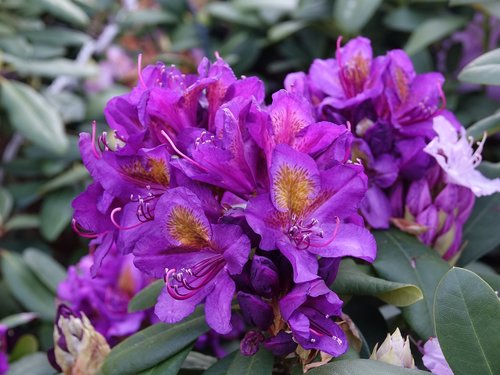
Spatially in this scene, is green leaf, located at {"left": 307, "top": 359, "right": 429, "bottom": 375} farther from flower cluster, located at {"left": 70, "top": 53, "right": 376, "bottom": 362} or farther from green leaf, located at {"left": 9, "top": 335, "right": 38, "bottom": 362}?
green leaf, located at {"left": 9, "top": 335, "right": 38, "bottom": 362}

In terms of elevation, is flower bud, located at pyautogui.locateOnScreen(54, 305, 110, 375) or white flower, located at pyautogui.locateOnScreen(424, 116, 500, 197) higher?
white flower, located at pyautogui.locateOnScreen(424, 116, 500, 197)

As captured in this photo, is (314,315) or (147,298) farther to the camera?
(147,298)

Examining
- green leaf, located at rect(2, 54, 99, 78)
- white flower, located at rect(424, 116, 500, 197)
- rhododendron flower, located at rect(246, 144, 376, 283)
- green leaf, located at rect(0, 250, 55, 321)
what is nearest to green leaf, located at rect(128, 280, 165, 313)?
rhododendron flower, located at rect(246, 144, 376, 283)

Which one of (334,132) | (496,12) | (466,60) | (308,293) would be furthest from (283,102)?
(466,60)

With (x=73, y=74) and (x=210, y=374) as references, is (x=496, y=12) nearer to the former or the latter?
(x=210, y=374)

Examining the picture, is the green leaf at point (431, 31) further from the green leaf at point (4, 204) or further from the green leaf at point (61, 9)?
the green leaf at point (4, 204)

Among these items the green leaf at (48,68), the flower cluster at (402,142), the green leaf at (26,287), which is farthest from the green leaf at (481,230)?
the green leaf at (48,68)

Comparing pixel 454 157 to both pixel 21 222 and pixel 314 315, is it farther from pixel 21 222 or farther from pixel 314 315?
pixel 21 222

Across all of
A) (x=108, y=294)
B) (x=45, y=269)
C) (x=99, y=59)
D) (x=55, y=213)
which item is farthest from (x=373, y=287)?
(x=99, y=59)
